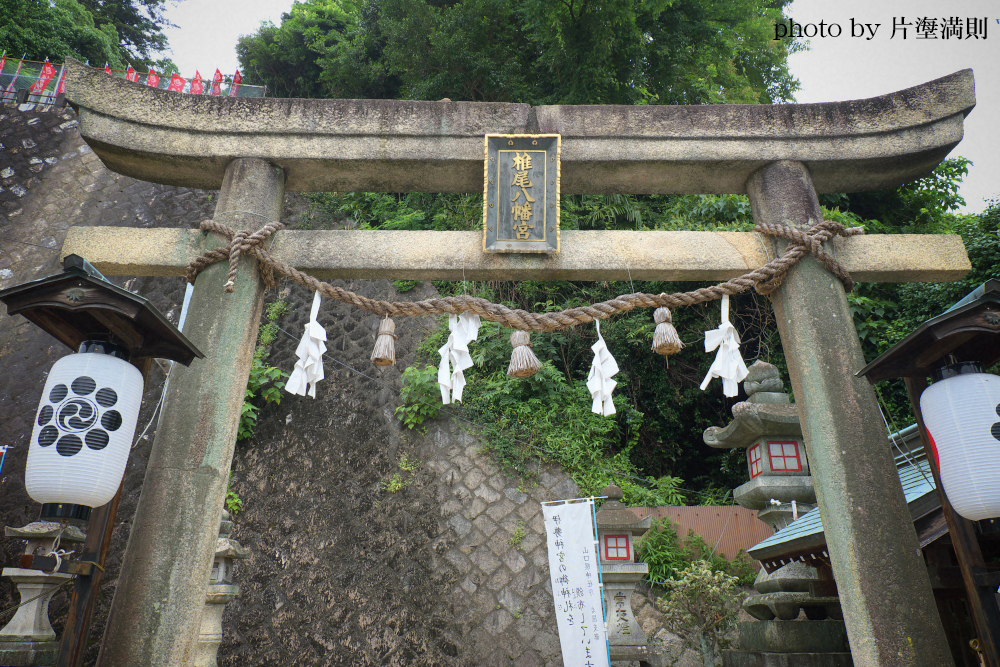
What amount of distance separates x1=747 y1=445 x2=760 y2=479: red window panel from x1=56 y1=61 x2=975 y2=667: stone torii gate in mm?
2341

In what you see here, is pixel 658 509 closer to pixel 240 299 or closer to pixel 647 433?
pixel 647 433

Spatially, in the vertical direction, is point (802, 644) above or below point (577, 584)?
below

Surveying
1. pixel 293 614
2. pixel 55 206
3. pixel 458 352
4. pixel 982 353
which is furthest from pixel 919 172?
pixel 55 206

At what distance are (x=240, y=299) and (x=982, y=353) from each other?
4.72 meters

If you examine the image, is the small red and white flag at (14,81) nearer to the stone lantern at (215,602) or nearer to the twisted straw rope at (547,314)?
the stone lantern at (215,602)

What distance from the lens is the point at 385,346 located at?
4.41 meters

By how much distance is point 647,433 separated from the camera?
10.5 metres

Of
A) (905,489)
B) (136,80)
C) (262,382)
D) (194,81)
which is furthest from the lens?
(194,81)

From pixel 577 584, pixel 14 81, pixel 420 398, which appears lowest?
pixel 577 584

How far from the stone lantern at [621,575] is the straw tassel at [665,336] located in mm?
2840

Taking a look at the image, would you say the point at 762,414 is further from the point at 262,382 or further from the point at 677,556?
the point at 262,382

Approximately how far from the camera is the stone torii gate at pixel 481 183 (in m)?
4.00

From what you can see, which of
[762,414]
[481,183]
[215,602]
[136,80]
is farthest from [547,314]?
[136,80]

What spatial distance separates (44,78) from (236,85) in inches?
182
